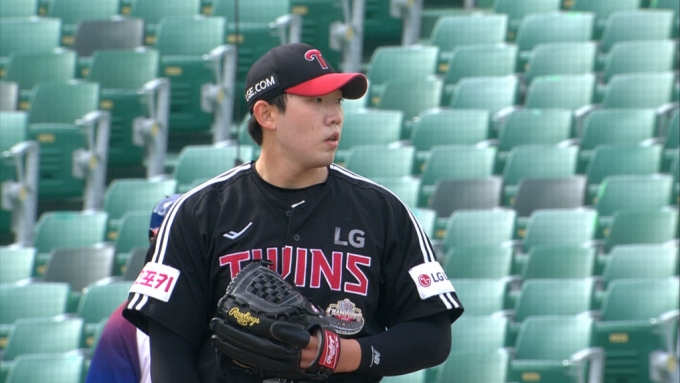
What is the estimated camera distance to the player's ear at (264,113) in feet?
7.34

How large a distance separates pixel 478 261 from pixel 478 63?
2.44 m

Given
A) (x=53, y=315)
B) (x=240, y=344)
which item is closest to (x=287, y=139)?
(x=240, y=344)

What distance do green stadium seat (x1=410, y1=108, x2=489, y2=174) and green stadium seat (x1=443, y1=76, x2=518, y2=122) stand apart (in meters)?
0.30

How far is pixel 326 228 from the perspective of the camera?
2.21 metres

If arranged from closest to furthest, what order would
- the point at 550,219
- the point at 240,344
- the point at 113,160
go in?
the point at 240,344 → the point at 550,219 → the point at 113,160

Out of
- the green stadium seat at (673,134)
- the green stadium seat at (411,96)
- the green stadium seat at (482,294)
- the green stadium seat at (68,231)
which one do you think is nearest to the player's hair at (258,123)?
the green stadium seat at (482,294)

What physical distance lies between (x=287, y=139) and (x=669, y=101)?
19.7 feet

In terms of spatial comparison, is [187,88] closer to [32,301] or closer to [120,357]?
[32,301]

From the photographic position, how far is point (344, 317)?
7.10 feet

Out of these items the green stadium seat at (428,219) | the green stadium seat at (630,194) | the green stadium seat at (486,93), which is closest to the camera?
the green stadium seat at (428,219)

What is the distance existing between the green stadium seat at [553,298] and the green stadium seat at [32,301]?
215 cm

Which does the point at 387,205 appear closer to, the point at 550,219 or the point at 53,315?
the point at 53,315

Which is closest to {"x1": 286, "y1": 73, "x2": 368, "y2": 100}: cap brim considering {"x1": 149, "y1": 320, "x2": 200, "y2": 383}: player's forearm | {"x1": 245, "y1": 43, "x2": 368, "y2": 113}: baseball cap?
{"x1": 245, "y1": 43, "x2": 368, "y2": 113}: baseball cap

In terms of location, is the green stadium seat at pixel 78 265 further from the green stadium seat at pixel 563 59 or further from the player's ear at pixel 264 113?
the player's ear at pixel 264 113
